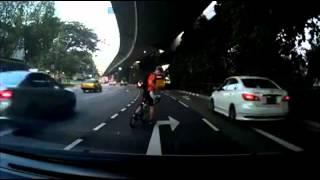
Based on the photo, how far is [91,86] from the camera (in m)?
2.93

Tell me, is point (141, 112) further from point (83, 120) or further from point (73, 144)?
point (73, 144)

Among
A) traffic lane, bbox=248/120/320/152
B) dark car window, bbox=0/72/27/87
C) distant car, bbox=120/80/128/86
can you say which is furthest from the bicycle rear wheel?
traffic lane, bbox=248/120/320/152

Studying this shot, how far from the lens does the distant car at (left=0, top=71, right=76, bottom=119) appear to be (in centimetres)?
262

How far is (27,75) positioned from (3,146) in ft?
1.37

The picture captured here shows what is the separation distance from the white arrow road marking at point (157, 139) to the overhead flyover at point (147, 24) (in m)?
0.46

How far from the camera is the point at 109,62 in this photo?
107 inches

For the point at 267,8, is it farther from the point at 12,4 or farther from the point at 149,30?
the point at 12,4

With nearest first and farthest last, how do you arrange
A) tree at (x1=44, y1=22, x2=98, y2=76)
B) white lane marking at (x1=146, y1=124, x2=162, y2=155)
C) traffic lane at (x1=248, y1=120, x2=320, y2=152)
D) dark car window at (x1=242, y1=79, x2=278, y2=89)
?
white lane marking at (x1=146, y1=124, x2=162, y2=155), traffic lane at (x1=248, y1=120, x2=320, y2=152), tree at (x1=44, y1=22, x2=98, y2=76), dark car window at (x1=242, y1=79, x2=278, y2=89)

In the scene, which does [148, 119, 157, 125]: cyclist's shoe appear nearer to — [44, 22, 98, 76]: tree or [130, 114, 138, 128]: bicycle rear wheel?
[130, 114, 138, 128]: bicycle rear wheel

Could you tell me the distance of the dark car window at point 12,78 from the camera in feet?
8.85

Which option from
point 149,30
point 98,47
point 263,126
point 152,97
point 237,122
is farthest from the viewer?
point 237,122

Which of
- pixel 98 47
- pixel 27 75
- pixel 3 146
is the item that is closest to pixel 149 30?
pixel 98 47

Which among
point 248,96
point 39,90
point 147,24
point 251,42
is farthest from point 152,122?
point 248,96

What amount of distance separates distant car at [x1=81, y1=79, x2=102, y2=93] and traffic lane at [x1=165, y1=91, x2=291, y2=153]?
1.53 ft
